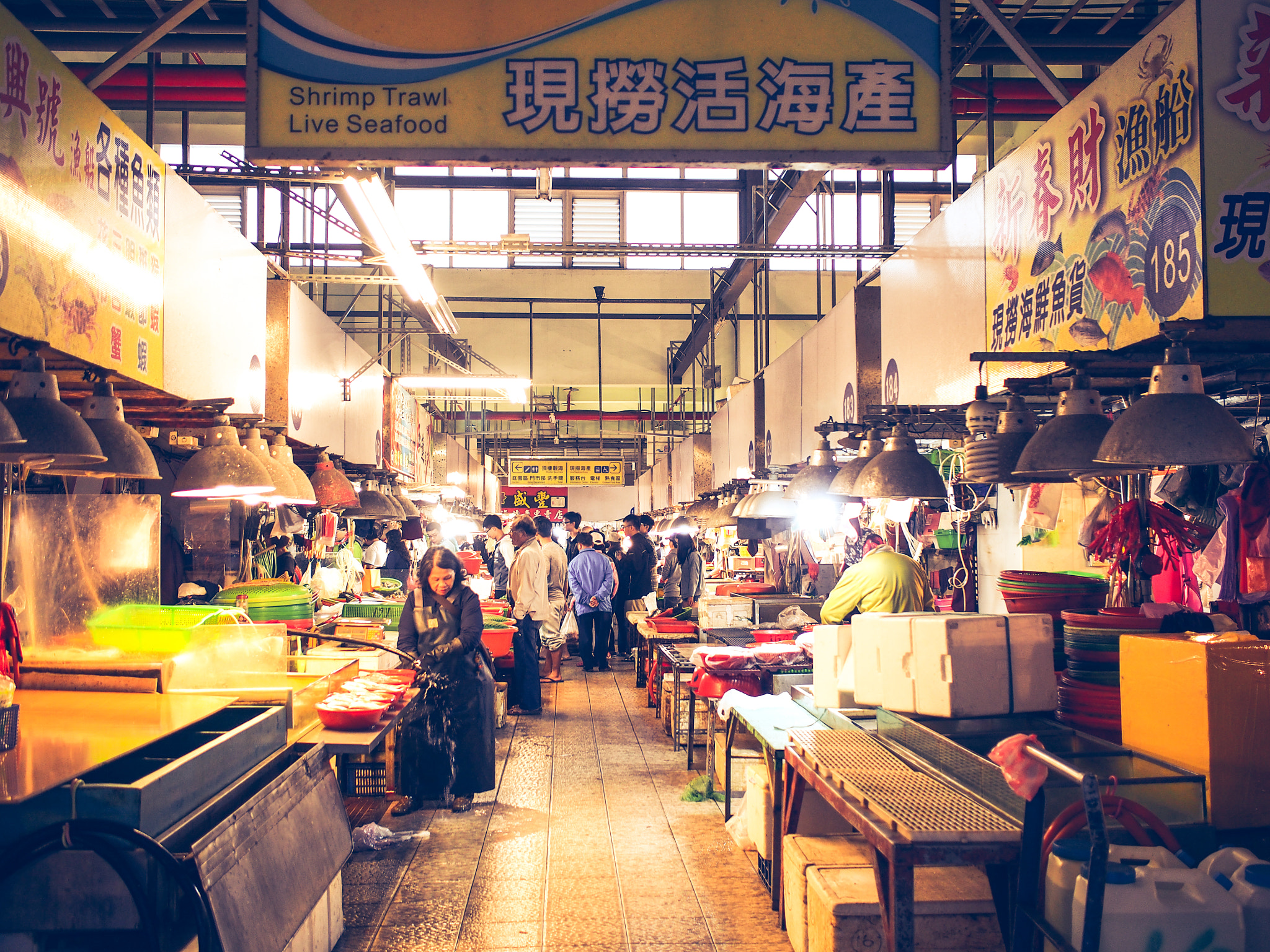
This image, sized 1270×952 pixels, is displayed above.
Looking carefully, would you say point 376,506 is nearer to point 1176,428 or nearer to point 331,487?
point 331,487

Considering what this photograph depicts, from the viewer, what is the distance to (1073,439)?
3.35 metres

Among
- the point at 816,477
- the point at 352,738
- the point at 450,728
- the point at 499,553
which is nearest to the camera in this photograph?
the point at 352,738

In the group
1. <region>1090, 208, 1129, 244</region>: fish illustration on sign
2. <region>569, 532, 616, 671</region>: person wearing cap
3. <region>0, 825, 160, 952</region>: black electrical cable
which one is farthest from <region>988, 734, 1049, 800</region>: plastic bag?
<region>569, 532, 616, 671</region>: person wearing cap

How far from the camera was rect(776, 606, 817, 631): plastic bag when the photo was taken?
348 inches

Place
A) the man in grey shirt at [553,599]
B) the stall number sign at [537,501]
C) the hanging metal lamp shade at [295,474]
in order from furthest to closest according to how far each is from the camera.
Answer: the stall number sign at [537,501]
the man in grey shirt at [553,599]
the hanging metal lamp shade at [295,474]

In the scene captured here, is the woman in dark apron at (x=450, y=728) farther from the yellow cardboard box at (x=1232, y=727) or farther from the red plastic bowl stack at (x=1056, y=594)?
the yellow cardboard box at (x=1232, y=727)

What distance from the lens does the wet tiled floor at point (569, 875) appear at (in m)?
4.44

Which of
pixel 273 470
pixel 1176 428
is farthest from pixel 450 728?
pixel 1176 428

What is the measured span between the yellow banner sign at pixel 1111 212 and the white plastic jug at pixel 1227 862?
1.56m

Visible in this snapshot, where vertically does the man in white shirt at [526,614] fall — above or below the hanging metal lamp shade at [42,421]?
below

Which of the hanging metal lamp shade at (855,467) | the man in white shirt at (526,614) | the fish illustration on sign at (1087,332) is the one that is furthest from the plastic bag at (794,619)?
the fish illustration on sign at (1087,332)

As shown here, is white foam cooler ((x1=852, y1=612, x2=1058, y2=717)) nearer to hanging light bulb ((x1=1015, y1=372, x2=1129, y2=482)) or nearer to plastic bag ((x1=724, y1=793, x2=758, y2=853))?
hanging light bulb ((x1=1015, y1=372, x2=1129, y2=482))

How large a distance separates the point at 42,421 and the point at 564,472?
48.1ft

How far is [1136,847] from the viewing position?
2.76 meters
